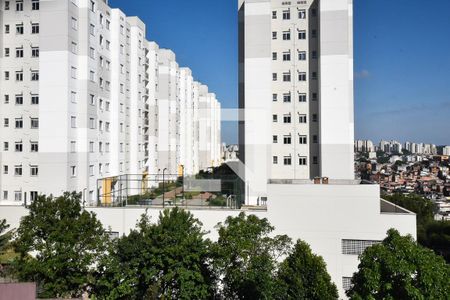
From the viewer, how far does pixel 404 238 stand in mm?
9086

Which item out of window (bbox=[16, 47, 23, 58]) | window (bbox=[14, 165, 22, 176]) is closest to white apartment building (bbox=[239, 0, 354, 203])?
window (bbox=[14, 165, 22, 176])

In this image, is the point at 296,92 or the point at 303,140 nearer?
the point at 303,140

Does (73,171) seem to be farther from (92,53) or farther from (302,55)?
(302,55)

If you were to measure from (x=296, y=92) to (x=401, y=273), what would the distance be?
2129cm

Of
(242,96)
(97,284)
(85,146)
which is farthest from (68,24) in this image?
(97,284)

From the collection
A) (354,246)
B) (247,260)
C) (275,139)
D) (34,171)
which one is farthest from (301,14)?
(34,171)

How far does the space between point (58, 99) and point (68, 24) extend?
18.5 feet

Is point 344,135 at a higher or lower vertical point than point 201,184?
higher

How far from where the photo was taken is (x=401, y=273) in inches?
333

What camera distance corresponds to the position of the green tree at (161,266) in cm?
1179

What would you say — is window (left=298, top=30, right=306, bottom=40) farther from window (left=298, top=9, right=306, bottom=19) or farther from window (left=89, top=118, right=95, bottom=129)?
window (left=89, top=118, right=95, bottom=129)

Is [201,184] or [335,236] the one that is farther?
[201,184]

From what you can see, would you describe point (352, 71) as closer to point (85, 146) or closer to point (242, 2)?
point (242, 2)

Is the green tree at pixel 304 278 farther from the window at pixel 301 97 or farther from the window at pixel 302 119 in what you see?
the window at pixel 301 97
